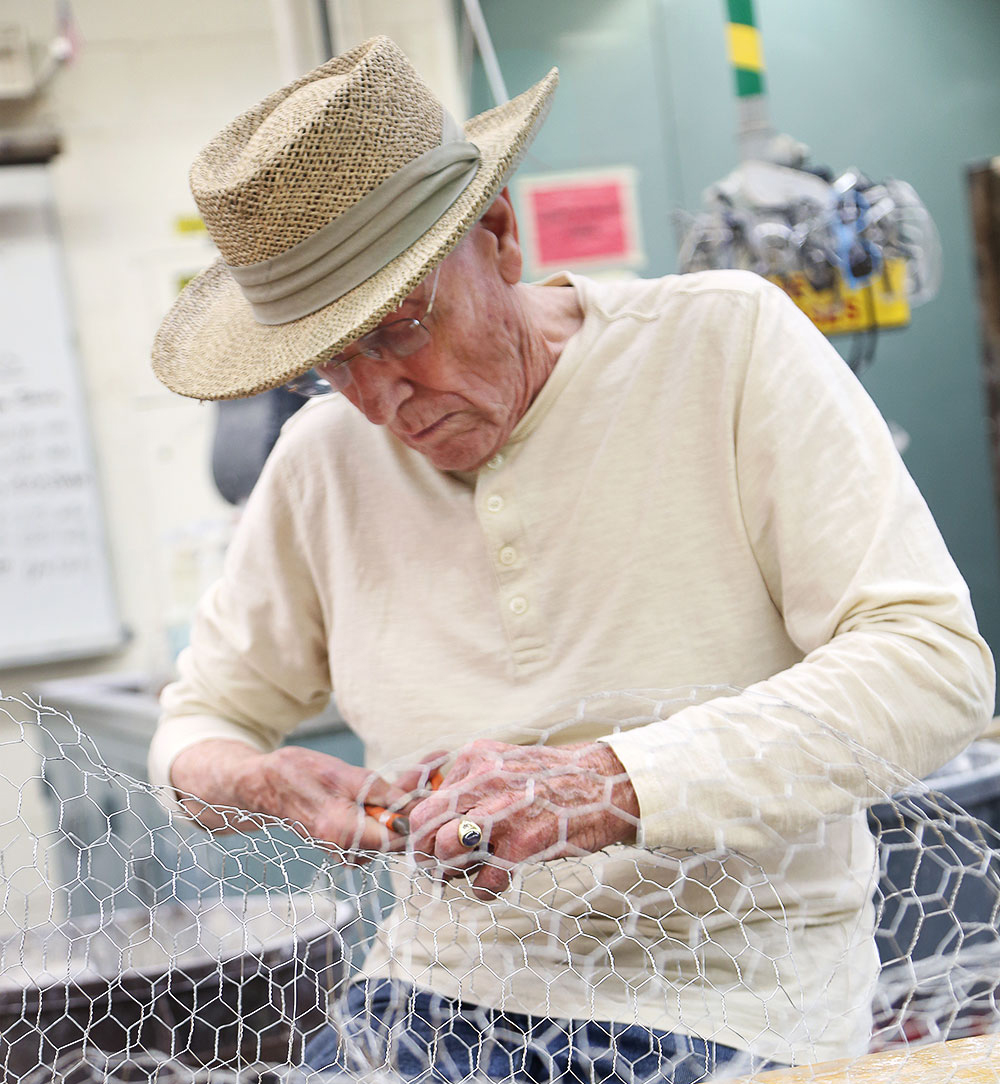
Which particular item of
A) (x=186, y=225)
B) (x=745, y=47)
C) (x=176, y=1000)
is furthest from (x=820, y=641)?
(x=186, y=225)

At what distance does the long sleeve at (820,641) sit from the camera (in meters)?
0.80

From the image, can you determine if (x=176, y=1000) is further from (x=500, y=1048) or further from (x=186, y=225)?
(x=186, y=225)

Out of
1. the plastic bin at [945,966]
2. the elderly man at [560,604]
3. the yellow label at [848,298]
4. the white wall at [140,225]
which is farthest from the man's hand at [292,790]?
the white wall at [140,225]

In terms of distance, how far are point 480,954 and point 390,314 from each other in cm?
48

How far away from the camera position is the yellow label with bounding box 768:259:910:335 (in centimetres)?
200

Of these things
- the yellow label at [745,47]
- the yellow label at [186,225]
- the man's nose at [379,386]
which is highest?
the yellow label at [745,47]

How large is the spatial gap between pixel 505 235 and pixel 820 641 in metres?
0.41

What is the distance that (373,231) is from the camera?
89 cm

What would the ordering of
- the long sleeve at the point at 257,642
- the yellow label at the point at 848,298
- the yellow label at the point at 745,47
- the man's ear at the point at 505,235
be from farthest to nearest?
the yellow label at the point at 745,47
the yellow label at the point at 848,298
the long sleeve at the point at 257,642
the man's ear at the point at 505,235

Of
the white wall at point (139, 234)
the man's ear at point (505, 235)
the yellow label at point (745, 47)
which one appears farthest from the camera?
the white wall at point (139, 234)

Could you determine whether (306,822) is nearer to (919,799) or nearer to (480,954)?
(480,954)

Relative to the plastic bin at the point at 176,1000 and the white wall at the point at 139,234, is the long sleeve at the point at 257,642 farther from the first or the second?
the white wall at the point at 139,234

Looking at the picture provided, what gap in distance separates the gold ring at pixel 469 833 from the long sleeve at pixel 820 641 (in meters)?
0.10

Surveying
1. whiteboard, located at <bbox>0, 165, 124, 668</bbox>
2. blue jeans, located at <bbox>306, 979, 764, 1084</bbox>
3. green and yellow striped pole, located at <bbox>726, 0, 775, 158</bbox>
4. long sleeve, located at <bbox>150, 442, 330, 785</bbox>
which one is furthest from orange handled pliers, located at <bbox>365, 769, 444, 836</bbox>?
whiteboard, located at <bbox>0, 165, 124, 668</bbox>
